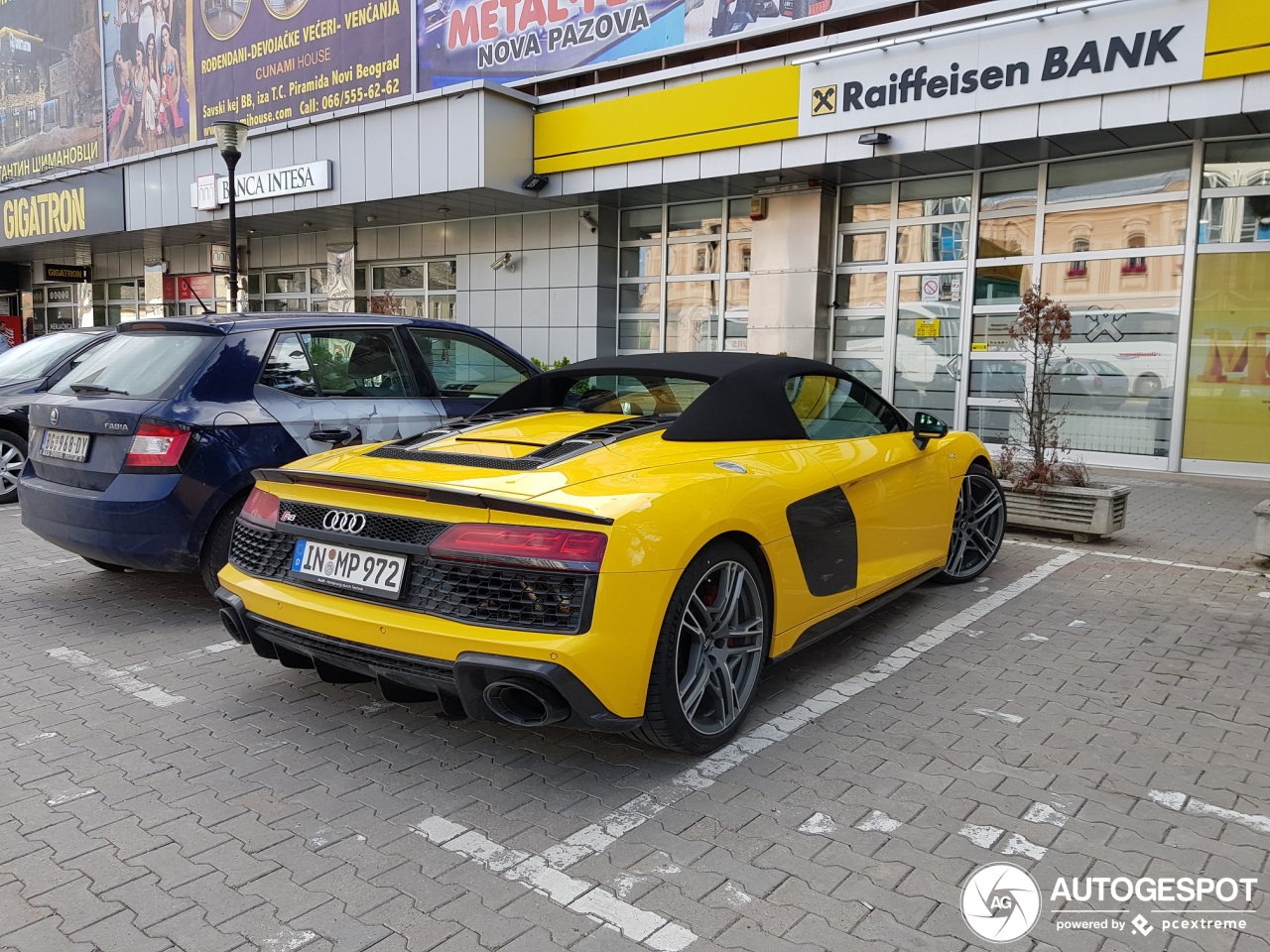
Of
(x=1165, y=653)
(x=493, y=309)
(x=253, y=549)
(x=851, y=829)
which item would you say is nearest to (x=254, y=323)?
(x=253, y=549)

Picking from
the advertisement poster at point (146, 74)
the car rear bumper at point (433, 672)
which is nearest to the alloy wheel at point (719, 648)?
the car rear bumper at point (433, 672)

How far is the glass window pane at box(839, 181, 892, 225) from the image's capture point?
42.0 feet

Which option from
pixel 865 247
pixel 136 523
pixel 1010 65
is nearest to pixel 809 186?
pixel 865 247

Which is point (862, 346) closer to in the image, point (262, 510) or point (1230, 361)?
point (1230, 361)

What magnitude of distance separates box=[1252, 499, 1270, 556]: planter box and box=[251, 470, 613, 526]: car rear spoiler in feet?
17.9

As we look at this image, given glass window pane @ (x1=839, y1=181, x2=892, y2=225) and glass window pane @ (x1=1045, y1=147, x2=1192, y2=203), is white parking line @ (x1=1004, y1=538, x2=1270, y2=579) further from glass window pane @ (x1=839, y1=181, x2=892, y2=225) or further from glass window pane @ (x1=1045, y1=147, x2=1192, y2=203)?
glass window pane @ (x1=839, y1=181, x2=892, y2=225)

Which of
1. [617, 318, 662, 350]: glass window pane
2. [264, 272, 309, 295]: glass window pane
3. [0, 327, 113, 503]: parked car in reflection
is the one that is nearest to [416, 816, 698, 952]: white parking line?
[0, 327, 113, 503]: parked car in reflection

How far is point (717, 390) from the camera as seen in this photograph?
393cm

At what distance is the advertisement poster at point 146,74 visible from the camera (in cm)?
2169

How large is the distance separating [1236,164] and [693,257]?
7.16 m

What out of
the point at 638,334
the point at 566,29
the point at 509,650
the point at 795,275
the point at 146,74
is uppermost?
the point at 146,74

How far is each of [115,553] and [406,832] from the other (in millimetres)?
2761

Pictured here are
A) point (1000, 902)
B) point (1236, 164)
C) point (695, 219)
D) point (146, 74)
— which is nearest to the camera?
point (1000, 902)

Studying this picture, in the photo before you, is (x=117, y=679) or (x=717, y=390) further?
(x=117, y=679)
